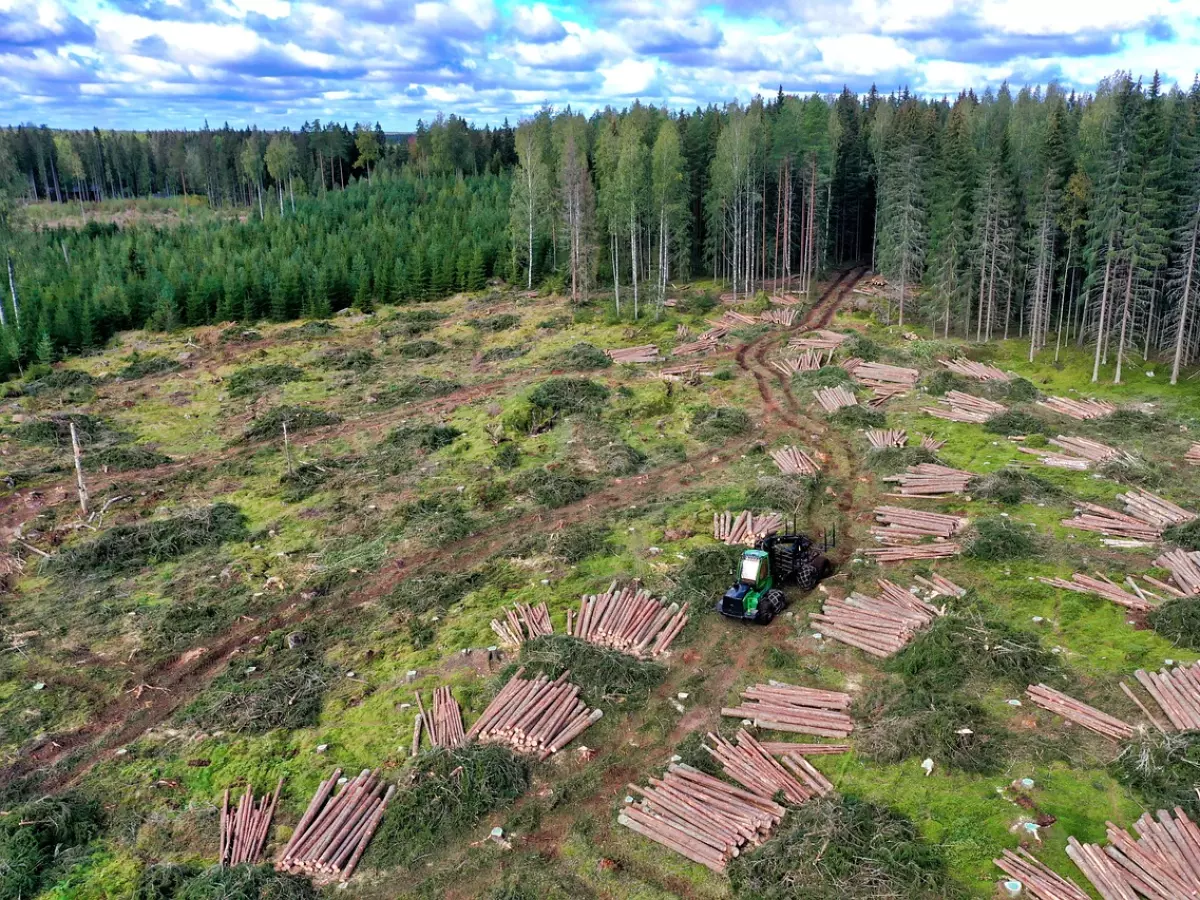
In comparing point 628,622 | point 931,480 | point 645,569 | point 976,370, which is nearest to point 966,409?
point 976,370

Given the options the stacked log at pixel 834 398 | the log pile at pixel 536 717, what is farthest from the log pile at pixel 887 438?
the log pile at pixel 536 717

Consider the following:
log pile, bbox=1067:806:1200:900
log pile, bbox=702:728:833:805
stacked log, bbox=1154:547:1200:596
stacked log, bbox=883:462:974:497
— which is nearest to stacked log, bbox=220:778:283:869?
log pile, bbox=702:728:833:805

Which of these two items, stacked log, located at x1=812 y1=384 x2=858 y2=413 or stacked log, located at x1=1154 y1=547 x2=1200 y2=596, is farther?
stacked log, located at x1=812 y1=384 x2=858 y2=413

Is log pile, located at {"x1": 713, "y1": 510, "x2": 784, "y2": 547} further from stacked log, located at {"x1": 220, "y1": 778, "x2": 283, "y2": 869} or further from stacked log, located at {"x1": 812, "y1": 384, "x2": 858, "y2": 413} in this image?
stacked log, located at {"x1": 220, "y1": 778, "x2": 283, "y2": 869}

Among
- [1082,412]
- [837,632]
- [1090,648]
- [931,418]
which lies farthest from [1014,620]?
[1082,412]

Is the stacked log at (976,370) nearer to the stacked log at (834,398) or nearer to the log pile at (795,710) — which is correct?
the stacked log at (834,398)

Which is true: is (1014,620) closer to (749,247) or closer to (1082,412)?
(1082,412)

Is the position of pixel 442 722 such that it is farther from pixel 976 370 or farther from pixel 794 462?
pixel 976 370
